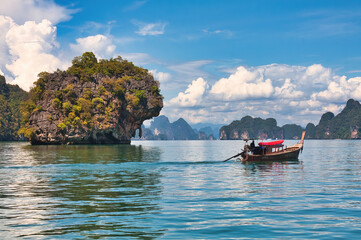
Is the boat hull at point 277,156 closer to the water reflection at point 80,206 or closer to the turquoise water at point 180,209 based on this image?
the turquoise water at point 180,209

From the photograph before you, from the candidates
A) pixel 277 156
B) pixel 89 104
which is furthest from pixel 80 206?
pixel 89 104

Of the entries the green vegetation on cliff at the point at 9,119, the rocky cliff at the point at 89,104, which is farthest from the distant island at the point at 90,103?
the green vegetation on cliff at the point at 9,119

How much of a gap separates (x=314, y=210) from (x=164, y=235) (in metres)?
6.10

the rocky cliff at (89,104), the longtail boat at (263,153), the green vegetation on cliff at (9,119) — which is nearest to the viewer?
the longtail boat at (263,153)

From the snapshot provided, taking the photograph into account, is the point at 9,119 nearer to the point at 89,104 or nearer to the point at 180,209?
the point at 89,104

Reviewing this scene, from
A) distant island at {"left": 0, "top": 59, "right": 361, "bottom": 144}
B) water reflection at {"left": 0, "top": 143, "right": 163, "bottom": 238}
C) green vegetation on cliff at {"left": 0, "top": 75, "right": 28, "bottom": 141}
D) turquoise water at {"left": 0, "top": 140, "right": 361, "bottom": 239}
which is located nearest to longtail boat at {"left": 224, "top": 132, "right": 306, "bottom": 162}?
turquoise water at {"left": 0, "top": 140, "right": 361, "bottom": 239}

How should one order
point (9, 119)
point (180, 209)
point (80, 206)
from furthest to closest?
point (9, 119) < point (80, 206) < point (180, 209)

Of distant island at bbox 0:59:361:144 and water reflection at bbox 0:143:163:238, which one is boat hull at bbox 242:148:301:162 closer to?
water reflection at bbox 0:143:163:238

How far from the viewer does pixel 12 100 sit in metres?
176

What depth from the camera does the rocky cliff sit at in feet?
300

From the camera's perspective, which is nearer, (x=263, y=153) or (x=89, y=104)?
(x=263, y=153)

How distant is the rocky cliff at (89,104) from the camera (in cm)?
9131

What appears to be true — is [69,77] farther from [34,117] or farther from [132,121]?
[132,121]

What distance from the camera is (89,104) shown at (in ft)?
299
